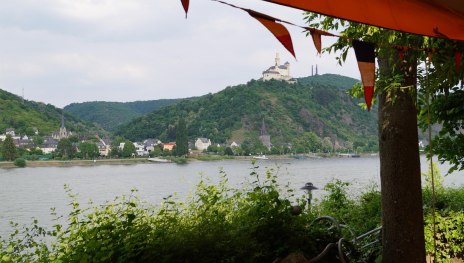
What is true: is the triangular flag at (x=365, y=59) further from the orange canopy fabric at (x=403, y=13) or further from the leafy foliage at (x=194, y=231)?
the leafy foliage at (x=194, y=231)

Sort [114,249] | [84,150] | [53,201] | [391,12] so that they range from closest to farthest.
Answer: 1. [391,12]
2. [114,249]
3. [53,201]
4. [84,150]

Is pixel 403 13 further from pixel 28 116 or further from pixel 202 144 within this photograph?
pixel 202 144

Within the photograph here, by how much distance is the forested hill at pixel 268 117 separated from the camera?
6631 cm

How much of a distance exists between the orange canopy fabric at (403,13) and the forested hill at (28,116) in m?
58.6

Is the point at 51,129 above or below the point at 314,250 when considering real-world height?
above

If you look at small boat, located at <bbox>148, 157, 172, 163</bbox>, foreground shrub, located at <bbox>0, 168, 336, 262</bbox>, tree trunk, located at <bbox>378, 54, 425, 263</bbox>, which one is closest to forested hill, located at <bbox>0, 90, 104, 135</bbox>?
small boat, located at <bbox>148, 157, 172, 163</bbox>

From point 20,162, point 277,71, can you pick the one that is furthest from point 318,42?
point 277,71

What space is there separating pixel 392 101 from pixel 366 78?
166cm

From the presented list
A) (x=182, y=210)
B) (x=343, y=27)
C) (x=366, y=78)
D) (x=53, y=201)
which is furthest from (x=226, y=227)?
(x=53, y=201)

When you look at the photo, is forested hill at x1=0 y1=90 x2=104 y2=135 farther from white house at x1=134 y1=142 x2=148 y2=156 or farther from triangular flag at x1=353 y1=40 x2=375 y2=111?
triangular flag at x1=353 y1=40 x2=375 y2=111

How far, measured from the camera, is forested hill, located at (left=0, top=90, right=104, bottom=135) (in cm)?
5700

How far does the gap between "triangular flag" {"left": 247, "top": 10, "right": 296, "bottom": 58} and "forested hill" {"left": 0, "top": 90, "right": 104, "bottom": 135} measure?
5865cm

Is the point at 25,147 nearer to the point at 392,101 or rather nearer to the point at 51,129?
the point at 51,129

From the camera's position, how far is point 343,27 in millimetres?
4727
